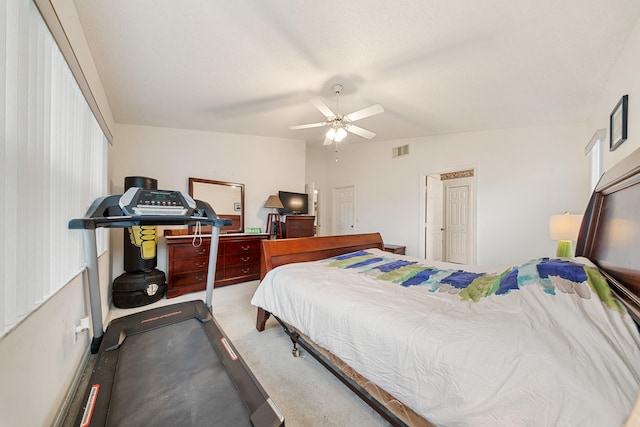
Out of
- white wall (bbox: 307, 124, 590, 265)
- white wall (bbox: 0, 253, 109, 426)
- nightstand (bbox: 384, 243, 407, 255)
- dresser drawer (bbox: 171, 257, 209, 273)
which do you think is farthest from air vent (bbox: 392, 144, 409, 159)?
white wall (bbox: 0, 253, 109, 426)

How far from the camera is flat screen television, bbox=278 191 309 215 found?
4605 mm

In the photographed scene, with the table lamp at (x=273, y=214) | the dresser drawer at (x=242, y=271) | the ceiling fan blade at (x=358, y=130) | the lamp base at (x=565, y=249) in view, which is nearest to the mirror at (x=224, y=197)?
the table lamp at (x=273, y=214)

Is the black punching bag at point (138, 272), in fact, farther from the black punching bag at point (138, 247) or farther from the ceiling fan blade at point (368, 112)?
the ceiling fan blade at point (368, 112)

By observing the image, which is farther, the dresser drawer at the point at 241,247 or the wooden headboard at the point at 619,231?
the dresser drawer at the point at 241,247

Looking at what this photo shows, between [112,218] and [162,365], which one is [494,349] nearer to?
[162,365]

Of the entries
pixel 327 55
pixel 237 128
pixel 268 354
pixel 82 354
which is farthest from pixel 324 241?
pixel 237 128

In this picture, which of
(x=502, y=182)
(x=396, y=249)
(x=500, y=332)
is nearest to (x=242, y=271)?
(x=396, y=249)

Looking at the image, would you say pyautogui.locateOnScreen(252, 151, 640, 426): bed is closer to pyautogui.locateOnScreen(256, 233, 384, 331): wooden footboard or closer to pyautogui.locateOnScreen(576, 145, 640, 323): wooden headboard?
pyautogui.locateOnScreen(576, 145, 640, 323): wooden headboard

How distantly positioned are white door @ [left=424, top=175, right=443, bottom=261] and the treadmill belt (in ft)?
13.6

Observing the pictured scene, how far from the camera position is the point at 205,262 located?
Result: 3.41m

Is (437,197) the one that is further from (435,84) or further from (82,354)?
(82,354)

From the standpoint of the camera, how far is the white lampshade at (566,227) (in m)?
2.28

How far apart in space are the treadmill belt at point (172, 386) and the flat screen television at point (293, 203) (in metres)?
3.23

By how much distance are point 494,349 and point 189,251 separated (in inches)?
139
